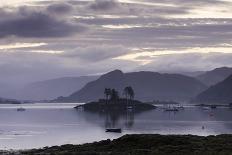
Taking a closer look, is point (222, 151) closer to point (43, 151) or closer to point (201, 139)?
point (201, 139)

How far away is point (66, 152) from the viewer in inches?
3627

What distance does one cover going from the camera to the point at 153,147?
90500 millimetres

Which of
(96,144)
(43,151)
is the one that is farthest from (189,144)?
(43,151)

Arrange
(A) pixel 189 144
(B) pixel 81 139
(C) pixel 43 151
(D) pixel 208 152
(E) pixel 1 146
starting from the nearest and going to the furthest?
1. (D) pixel 208 152
2. (A) pixel 189 144
3. (C) pixel 43 151
4. (E) pixel 1 146
5. (B) pixel 81 139

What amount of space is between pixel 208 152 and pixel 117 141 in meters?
18.7

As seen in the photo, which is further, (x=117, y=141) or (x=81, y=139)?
(x=81, y=139)

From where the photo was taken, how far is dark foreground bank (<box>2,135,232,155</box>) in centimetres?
8569

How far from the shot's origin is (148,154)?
83.6 metres

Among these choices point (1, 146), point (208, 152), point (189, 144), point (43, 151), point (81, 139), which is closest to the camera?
point (208, 152)

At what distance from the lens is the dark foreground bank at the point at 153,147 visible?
85.7m

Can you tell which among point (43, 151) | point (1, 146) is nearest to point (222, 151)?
point (43, 151)

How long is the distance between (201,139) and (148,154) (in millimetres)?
18848

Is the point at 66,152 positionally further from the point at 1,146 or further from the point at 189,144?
the point at 1,146

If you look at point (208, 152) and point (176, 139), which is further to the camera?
point (176, 139)
